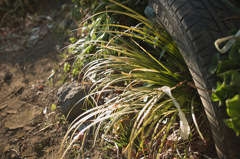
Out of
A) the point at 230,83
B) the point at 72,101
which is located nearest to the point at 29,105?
the point at 72,101

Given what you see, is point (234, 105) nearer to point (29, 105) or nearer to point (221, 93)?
point (221, 93)

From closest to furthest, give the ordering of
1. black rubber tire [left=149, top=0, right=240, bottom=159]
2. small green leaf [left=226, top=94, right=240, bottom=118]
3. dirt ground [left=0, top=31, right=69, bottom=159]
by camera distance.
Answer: small green leaf [left=226, top=94, right=240, bottom=118] < black rubber tire [left=149, top=0, right=240, bottom=159] < dirt ground [left=0, top=31, right=69, bottom=159]

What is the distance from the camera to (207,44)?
1.11m

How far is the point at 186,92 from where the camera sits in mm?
1437

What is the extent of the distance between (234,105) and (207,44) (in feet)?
1.07

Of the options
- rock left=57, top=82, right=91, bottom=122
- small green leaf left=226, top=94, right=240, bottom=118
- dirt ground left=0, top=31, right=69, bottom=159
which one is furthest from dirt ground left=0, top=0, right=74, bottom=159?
small green leaf left=226, top=94, right=240, bottom=118

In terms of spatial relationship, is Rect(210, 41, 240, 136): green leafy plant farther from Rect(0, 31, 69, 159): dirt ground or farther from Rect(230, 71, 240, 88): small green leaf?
Rect(0, 31, 69, 159): dirt ground

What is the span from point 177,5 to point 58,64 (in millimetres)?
2004

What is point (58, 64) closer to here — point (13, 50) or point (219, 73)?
point (13, 50)

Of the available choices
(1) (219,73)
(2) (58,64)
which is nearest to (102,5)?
(2) (58,64)

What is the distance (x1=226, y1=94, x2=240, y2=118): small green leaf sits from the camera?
3.02ft

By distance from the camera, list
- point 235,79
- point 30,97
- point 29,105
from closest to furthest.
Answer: point 235,79
point 29,105
point 30,97

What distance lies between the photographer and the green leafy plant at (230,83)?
0.94 m

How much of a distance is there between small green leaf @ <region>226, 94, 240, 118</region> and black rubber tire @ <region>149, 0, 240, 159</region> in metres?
0.12
